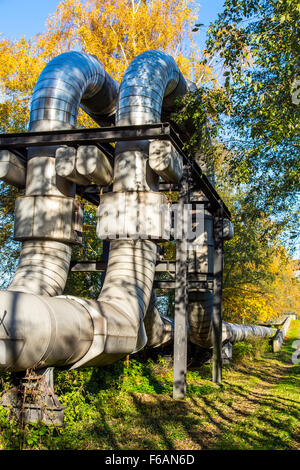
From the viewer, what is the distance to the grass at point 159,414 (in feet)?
20.0

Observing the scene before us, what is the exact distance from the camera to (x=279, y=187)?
12.2m

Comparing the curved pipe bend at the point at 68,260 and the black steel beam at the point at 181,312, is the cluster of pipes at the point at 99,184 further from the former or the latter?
the black steel beam at the point at 181,312

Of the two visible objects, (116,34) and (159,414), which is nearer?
(159,414)

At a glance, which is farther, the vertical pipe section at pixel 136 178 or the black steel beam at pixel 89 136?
the black steel beam at pixel 89 136

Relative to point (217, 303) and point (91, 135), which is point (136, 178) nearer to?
point (91, 135)

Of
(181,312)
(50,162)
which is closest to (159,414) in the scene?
(181,312)

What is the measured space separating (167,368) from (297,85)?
806 centimetres

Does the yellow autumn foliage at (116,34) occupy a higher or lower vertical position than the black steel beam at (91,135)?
higher

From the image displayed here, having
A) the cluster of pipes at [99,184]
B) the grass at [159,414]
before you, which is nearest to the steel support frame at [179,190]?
Answer: the cluster of pipes at [99,184]

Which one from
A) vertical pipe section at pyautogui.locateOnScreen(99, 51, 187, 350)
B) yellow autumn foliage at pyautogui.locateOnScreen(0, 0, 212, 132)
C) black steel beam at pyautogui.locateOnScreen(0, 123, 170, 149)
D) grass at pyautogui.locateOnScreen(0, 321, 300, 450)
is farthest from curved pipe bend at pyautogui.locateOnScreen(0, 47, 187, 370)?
yellow autumn foliage at pyautogui.locateOnScreen(0, 0, 212, 132)

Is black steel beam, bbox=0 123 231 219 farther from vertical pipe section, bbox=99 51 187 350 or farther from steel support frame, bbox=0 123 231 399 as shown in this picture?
vertical pipe section, bbox=99 51 187 350

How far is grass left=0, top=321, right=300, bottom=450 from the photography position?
611 centimetres

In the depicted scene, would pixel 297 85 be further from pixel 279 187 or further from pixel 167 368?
pixel 167 368

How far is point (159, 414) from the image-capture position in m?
7.98
